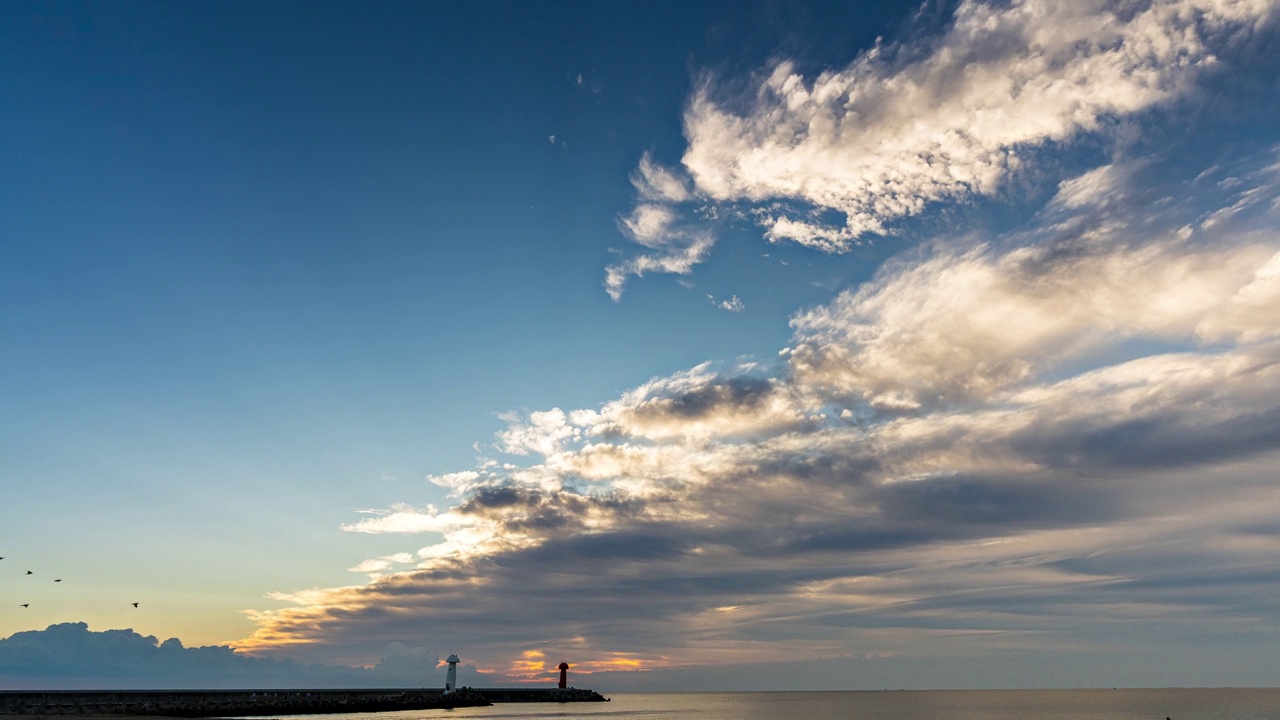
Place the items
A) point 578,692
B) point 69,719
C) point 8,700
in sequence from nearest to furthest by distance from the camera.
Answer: point 69,719 < point 8,700 < point 578,692

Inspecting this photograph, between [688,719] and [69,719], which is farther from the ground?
[69,719]

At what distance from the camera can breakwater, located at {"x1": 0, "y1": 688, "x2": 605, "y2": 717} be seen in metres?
82.3

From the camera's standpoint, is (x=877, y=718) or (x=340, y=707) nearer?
(x=340, y=707)

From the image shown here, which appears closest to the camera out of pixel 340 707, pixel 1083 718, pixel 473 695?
pixel 340 707

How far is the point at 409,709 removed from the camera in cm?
12625

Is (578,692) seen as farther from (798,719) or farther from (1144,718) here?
(1144,718)

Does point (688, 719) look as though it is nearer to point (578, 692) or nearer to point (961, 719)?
point (961, 719)

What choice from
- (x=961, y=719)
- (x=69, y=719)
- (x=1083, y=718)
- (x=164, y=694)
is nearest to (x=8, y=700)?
(x=69, y=719)

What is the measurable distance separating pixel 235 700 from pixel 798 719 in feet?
279

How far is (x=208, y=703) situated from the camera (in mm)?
95562

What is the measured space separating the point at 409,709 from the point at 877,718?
7597cm

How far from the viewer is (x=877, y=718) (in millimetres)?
127562

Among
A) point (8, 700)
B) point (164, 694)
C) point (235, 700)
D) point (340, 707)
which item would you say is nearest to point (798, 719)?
point (340, 707)

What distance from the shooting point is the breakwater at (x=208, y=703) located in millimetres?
82262
